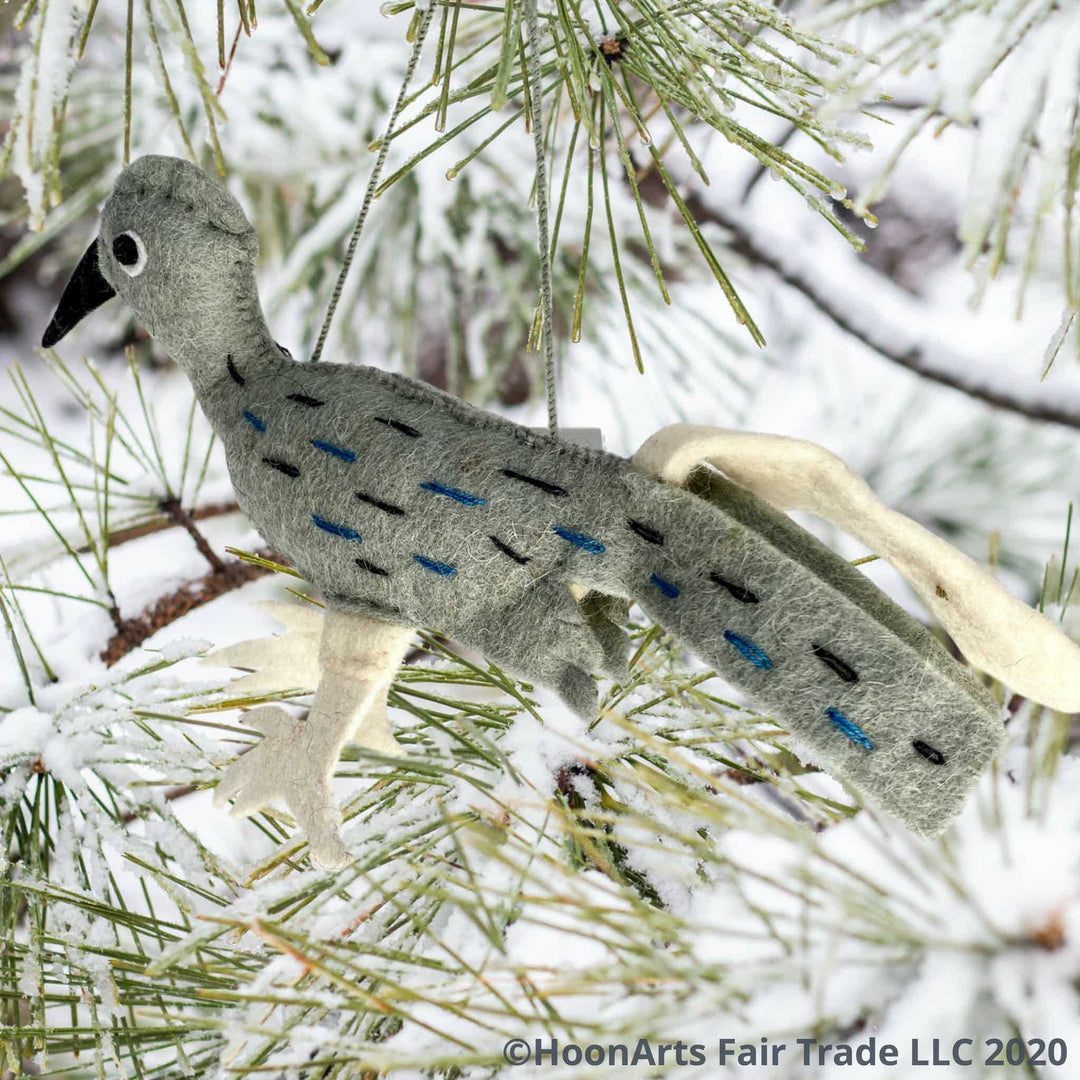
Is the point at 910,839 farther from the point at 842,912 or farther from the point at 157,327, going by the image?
the point at 157,327

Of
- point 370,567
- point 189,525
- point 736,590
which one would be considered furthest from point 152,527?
point 736,590

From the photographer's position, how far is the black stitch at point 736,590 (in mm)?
343

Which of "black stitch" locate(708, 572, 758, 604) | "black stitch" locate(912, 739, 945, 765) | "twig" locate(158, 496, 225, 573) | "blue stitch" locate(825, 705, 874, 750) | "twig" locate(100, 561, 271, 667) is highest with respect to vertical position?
"twig" locate(158, 496, 225, 573)

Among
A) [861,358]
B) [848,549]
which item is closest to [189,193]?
[848,549]

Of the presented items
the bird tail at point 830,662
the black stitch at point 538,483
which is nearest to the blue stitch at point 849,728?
the bird tail at point 830,662

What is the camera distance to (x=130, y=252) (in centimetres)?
42

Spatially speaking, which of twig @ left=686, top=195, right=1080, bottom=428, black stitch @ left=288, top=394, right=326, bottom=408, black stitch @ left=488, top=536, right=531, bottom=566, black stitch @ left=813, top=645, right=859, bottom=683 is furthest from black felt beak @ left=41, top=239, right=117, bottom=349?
twig @ left=686, top=195, right=1080, bottom=428

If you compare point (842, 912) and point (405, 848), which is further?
point (405, 848)

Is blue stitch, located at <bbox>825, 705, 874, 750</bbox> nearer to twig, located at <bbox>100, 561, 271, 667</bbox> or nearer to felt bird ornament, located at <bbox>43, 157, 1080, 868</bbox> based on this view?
felt bird ornament, located at <bbox>43, 157, 1080, 868</bbox>

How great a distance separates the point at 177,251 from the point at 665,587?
23 cm

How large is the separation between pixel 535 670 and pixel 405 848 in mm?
144

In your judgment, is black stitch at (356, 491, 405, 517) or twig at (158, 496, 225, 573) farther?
twig at (158, 496, 225, 573)

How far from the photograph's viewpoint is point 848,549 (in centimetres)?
121

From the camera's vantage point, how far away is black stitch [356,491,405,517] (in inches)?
14.6
